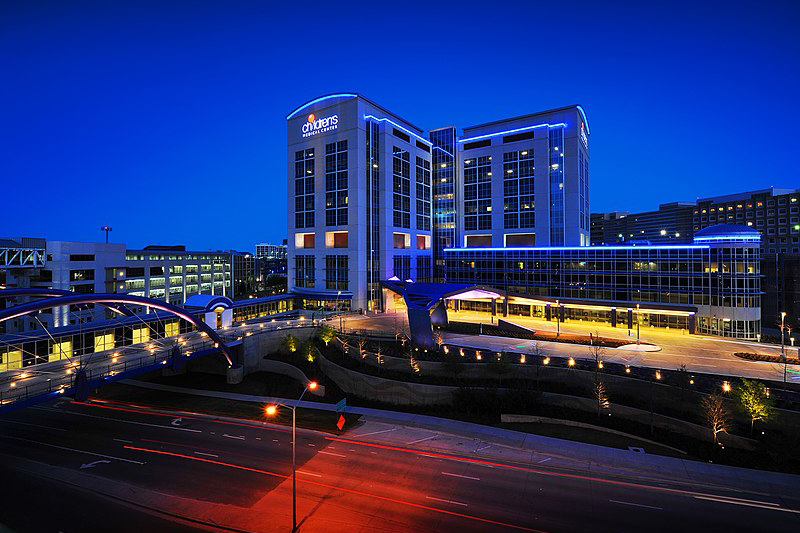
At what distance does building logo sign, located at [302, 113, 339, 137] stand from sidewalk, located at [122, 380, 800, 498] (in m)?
62.9

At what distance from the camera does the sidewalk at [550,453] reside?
77.8ft

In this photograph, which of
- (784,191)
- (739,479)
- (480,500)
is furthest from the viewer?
(784,191)

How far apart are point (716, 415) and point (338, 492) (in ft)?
87.8

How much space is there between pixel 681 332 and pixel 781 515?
4319 centimetres

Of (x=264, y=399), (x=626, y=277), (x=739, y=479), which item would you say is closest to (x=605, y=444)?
(x=739, y=479)

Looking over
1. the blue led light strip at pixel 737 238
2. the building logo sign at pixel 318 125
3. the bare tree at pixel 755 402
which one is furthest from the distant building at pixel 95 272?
the blue led light strip at pixel 737 238

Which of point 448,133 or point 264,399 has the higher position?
point 448,133

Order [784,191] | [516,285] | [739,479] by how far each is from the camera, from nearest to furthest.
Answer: [739,479]
[516,285]
[784,191]

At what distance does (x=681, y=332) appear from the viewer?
5753 cm

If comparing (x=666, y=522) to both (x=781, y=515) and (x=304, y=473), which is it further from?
(x=304, y=473)

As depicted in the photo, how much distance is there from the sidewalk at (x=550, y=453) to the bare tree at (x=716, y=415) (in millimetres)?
3418

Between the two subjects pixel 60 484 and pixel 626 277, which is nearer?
pixel 60 484

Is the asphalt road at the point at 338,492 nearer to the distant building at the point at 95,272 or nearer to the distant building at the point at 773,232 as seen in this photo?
the distant building at the point at 95,272

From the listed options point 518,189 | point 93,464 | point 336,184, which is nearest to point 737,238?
point 518,189
